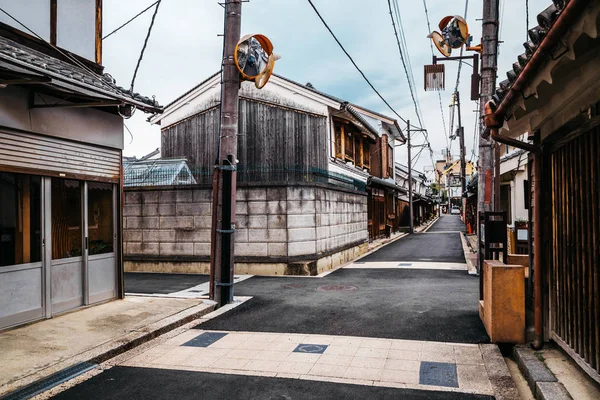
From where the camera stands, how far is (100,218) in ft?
29.6

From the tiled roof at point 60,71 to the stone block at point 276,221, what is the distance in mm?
5266

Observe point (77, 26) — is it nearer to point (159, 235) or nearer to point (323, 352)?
point (159, 235)

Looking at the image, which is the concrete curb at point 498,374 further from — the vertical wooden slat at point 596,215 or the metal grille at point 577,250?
the vertical wooden slat at point 596,215

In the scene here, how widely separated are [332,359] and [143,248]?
32.1 feet

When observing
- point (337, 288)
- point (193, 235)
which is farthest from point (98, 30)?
point (337, 288)

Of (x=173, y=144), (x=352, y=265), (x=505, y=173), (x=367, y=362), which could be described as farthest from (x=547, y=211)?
(x=173, y=144)

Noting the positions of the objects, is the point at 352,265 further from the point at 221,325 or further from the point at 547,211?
the point at 547,211

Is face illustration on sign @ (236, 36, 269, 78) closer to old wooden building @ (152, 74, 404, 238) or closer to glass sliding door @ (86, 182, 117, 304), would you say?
glass sliding door @ (86, 182, 117, 304)

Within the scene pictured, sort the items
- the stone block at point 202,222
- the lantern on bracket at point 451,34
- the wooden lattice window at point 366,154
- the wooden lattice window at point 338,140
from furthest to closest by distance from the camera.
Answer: the wooden lattice window at point 366,154 → the wooden lattice window at point 338,140 → the stone block at point 202,222 → the lantern on bracket at point 451,34

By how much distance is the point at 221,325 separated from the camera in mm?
7773

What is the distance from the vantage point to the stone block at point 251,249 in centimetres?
1316

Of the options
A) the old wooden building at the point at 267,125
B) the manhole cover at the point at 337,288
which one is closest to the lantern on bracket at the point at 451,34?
the manhole cover at the point at 337,288

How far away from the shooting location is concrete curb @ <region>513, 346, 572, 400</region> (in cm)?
425

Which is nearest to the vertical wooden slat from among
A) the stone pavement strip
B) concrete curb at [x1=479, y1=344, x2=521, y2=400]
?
concrete curb at [x1=479, y1=344, x2=521, y2=400]
